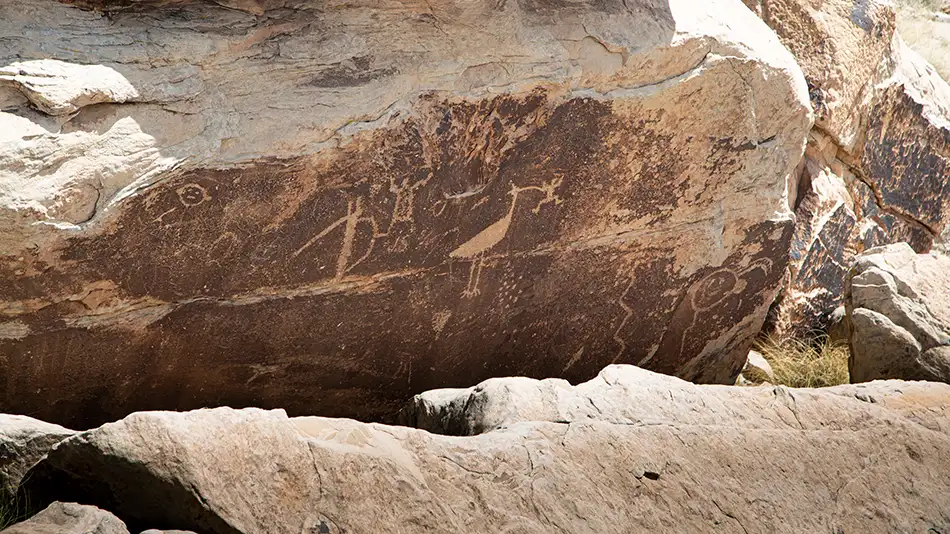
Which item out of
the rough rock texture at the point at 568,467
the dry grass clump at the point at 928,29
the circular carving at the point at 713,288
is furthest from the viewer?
the dry grass clump at the point at 928,29

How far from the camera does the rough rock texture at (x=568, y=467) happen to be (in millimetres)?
2369

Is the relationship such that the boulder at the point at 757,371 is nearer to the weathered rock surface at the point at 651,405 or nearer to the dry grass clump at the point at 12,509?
the weathered rock surface at the point at 651,405

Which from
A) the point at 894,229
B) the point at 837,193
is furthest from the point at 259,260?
the point at 894,229

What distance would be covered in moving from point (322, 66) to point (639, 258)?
4.57 ft

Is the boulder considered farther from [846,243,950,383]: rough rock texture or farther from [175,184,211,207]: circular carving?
[175,184,211,207]: circular carving

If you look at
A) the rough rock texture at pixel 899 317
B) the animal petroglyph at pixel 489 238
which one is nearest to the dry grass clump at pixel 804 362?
the rough rock texture at pixel 899 317

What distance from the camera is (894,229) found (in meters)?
5.03

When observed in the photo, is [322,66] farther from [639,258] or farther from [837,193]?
[837,193]

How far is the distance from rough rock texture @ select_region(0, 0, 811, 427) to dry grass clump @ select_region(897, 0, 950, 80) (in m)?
3.22

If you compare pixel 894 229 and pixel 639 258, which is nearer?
pixel 639 258

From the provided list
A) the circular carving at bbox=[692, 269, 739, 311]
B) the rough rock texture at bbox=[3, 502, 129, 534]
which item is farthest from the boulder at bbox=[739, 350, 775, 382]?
the rough rock texture at bbox=[3, 502, 129, 534]

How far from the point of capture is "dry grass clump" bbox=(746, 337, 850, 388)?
14.4 feet

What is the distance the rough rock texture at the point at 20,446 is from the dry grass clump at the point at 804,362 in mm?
2977

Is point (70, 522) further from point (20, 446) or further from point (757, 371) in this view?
point (757, 371)
